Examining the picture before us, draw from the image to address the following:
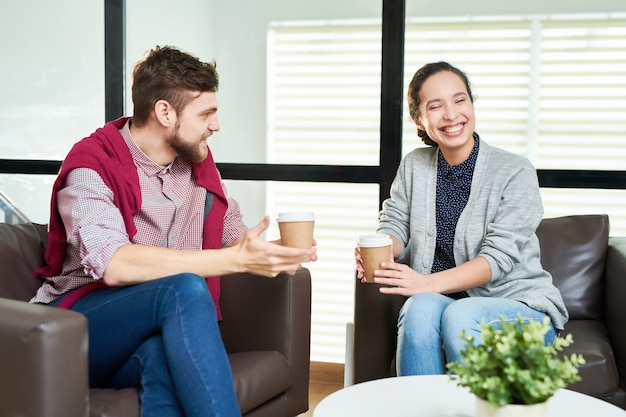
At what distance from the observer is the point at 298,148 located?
3.27 meters

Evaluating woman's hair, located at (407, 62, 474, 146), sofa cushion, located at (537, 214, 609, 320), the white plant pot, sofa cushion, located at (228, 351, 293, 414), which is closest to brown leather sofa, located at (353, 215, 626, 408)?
sofa cushion, located at (537, 214, 609, 320)

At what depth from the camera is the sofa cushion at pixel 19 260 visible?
226 centimetres

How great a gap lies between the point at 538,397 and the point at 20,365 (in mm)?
1037

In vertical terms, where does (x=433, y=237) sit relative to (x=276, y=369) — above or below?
above

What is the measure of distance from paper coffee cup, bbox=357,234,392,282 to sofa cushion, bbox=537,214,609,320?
32.8 inches

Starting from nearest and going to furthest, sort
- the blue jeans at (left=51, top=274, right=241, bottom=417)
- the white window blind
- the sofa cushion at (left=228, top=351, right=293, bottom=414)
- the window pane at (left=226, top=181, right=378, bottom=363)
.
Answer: the blue jeans at (left=51, top=274, right=241, bottom=417), the sofa cushion at (left=228, top=351, right=293, bottom=414), the white window blind, the window pane at (left=226, top=181, right=378, bottom=363)

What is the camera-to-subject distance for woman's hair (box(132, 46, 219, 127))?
86.1 inches

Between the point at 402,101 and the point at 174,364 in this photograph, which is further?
the point at 402,101

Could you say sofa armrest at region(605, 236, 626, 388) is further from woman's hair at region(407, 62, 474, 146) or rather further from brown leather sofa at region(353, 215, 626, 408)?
woman's hair at region(407, 62, 474, 146)

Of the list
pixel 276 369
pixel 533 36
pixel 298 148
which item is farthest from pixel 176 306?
pixel 533 36

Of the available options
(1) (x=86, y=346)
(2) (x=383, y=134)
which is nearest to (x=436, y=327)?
(1) (x=86, y=346)

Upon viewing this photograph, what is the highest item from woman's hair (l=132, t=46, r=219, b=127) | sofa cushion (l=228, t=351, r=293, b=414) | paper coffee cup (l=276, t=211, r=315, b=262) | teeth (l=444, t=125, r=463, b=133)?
woman's hair (l=132, t=46, r=219, b=127)

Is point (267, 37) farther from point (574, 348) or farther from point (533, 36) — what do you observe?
point (574, 348)

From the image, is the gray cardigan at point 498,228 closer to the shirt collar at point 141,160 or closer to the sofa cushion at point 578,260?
the sofa cushion at point 578,260
